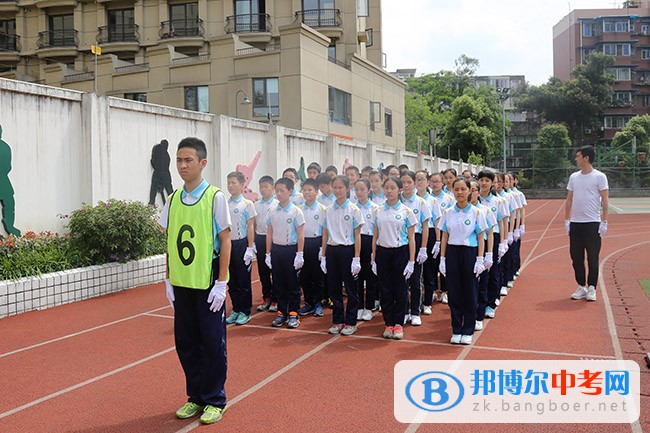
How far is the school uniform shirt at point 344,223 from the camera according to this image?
6.58m

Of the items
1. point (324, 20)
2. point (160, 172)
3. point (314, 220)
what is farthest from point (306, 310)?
point (324, 20)

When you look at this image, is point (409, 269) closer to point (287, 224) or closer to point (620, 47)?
point (287, 224)

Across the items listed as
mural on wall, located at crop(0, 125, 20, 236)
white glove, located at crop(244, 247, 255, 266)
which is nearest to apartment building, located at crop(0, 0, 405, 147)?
mural on wall, located at crop(0, 125, 20, 236)

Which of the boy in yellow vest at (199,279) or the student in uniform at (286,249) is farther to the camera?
the student in uniform at (286,249)

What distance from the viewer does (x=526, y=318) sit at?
701 centimetres

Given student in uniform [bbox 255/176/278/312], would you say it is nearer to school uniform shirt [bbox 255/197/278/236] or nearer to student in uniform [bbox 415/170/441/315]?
school uniform shirt [bbox 255/197/278/236]

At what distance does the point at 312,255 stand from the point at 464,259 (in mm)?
2187

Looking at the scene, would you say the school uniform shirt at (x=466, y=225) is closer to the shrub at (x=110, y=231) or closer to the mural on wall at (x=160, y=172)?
the shrub at (x=110, y=231)

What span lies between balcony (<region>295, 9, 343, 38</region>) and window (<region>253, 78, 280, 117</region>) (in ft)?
18.9

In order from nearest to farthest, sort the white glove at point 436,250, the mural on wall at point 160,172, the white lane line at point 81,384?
the white lane line at point 81,384 < the white glove at point 436,250 < the mural on wall at point 160,172

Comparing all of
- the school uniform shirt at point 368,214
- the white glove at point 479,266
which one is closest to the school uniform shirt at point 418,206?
the school uniform shirt at point 368,214

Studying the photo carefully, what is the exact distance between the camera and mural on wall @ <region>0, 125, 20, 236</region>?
27.1ft

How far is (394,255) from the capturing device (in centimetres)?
633

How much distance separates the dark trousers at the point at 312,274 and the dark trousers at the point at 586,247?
12.2 ft
